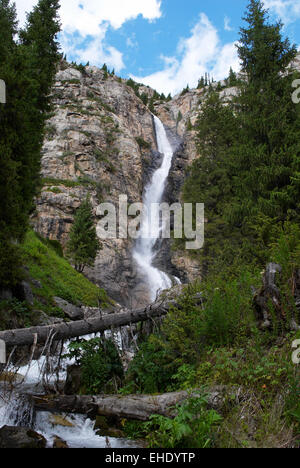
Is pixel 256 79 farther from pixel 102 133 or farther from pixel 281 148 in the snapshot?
pixel 102 133

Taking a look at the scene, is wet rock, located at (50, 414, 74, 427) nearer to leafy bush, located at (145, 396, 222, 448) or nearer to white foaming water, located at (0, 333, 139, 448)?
white foaming water, located at (0, 333, 139, 448)

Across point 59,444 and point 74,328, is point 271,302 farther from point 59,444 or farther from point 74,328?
point 74,328

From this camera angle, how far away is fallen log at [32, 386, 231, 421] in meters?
3.86

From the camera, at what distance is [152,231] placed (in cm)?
3866

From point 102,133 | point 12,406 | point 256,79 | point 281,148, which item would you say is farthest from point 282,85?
point 102,133

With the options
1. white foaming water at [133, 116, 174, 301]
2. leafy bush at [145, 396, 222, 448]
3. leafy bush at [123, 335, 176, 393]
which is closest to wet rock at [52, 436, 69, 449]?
leafy bush at [123, 335, 176, 393]

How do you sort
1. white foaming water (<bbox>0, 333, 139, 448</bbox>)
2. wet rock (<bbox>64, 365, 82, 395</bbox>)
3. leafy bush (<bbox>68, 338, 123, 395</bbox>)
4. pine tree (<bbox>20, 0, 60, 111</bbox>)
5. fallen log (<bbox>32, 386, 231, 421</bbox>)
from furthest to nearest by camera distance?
1. pine tree (<bbox>20, 0, 60, 111</bbox>)
2. wet rock (<bbox>64, 365, 82, 395</bbox>)
3. leafy bush (<bbox>68, 338, 123, 395</bbox>)
4. white foaming water (<bbox>0, 333, 139, 448</bbox>)
5. fallen log (<bbox>32, 386, 231, 421</bbox>)

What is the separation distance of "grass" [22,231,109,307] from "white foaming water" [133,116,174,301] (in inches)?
354

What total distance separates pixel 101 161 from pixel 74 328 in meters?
35.7

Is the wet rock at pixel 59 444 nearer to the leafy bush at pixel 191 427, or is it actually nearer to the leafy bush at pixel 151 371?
the leafy bush at pixel 151 371

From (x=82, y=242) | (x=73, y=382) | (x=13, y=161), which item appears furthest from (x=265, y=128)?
(x=82, y=242)
